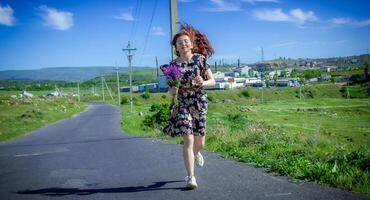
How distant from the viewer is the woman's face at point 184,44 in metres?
5.16

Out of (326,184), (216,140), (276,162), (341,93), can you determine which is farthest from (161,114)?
(341,93)

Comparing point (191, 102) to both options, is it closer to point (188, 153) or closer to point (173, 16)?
point (188, 153)

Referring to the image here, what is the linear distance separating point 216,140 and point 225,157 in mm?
2396

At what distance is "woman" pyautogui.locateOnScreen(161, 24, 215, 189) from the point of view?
504 centimetres

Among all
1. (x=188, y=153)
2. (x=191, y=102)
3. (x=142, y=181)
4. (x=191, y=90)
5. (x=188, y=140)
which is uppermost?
(x=191, y=90)

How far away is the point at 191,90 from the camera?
516 centimetres

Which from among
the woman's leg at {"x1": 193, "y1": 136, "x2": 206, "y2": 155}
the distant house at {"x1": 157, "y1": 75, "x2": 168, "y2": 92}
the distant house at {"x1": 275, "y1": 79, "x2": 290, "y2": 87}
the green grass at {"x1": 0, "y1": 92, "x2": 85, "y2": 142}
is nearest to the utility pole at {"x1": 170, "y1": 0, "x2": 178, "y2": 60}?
the distant house at {"x1": 157, "y1": 75, "x2": 168, "y2": 92}

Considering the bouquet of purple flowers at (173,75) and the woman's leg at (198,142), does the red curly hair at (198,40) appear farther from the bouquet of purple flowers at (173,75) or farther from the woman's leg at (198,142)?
the woman's leg at (198,142)

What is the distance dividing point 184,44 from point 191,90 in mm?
670

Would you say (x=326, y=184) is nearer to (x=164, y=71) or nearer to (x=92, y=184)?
(x=164, y=71)

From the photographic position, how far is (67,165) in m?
7.34

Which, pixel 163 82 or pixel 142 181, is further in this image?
pixel 163 82

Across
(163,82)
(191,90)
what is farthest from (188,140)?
(163,82)

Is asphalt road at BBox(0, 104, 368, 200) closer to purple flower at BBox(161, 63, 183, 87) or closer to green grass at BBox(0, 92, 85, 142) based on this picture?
purple flower at BBox(161, 63, 183, 87)
